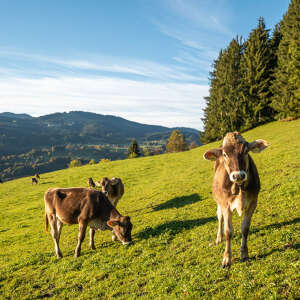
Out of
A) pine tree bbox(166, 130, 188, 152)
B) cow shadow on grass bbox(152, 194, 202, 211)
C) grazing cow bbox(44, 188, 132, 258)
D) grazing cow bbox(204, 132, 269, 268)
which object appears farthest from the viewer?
pine tree bbox(166, 130, 188, 152)

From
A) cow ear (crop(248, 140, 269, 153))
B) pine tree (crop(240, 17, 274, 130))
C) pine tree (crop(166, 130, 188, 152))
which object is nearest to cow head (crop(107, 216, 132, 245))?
cow ear (crop(248, 140, 269, 153))

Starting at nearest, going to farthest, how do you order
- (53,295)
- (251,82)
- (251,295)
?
1. (251,295)
2. (53,295)
3. (251,82)

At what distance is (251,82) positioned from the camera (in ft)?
185

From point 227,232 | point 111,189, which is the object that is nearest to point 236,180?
point 227,232

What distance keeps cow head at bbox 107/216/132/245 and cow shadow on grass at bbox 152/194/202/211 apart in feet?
22.6

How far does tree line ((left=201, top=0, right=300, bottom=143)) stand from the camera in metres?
46.1

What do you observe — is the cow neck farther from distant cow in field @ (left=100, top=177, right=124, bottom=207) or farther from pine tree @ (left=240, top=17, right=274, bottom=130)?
pine tree @ (left=240, top=17, right=274, bottom=130)

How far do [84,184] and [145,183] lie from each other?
10.8m

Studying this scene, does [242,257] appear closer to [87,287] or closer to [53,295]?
[87,287]

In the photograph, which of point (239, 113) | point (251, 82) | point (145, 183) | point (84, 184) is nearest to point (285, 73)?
point (251, 82)

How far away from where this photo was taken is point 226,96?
60500mm

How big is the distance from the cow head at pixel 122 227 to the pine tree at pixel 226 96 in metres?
55.7

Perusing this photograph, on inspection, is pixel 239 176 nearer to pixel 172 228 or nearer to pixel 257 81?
pixel 172 228

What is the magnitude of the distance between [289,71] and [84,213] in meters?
51.6
